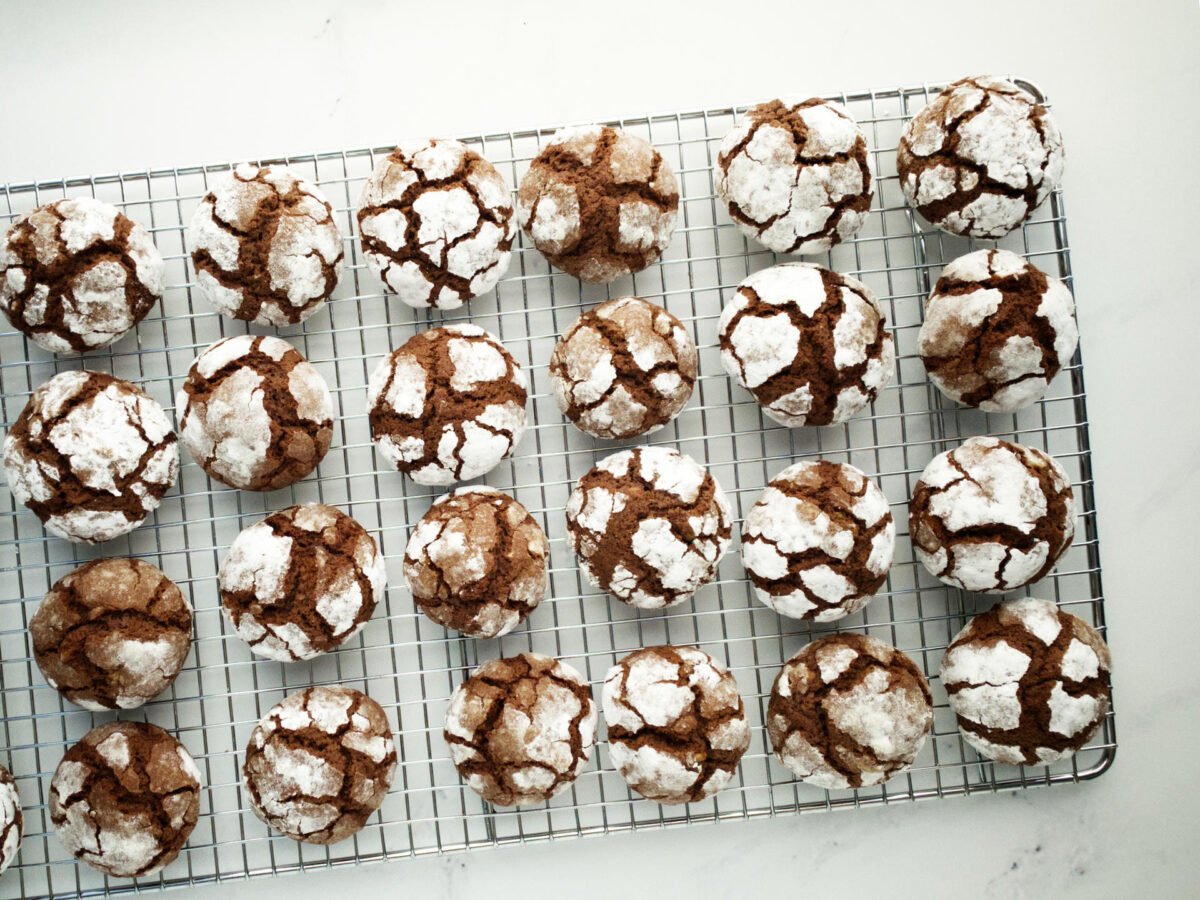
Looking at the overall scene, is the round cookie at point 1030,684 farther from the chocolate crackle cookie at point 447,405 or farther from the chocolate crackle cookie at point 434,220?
the chocolate crackle cookie at point 434,220

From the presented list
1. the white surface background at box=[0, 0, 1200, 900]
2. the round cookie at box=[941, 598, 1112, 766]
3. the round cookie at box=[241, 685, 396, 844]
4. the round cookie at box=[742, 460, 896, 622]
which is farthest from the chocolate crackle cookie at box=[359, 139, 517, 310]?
the round cookie at box=[941, 598, 1112, 766]

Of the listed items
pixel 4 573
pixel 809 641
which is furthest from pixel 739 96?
pixel 4 573

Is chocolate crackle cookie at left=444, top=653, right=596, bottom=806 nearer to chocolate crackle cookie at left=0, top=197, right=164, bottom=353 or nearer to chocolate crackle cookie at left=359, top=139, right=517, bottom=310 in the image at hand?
chocolate crackle cookie at left=359, top=139, right=517, bottom=310

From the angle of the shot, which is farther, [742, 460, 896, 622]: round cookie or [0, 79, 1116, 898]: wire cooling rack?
[0, 79, 1116, 898]: wire cooling rack

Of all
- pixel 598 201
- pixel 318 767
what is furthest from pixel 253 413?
pixel 598 201

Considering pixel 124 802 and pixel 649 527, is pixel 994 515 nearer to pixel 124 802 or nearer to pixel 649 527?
pixel 649 527

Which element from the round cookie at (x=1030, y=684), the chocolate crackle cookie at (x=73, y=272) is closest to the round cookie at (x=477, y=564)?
the chocolate crackle cookie at (x=73, y=272)
